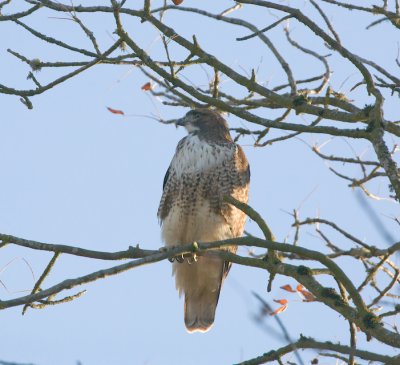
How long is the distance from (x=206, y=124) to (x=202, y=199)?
3.19 ft

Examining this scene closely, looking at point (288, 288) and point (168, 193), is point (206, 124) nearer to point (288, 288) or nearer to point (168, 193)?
point (168, 193)

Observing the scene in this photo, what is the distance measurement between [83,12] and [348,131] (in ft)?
6.16

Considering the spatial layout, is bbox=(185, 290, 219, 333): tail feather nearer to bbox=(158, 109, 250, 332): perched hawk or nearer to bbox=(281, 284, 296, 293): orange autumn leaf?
bbox=(158, 109, 250, 332): perched hawk

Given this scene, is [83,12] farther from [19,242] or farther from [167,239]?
[167,239]

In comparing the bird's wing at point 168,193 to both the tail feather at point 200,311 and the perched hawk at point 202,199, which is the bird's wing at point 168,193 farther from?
the tail feather at point 200,311

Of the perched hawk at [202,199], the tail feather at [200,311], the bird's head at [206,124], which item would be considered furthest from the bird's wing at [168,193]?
the tail feather at [200,311]

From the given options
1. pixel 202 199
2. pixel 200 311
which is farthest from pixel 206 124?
pixel 200 311

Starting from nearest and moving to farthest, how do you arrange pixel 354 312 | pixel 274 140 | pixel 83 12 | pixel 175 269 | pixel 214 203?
pixel 354 312
pixel 83 12
pixel 274 140
pixel 214 203
pixel 175 269

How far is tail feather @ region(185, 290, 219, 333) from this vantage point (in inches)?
317

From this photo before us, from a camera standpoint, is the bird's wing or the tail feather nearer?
the bird's wing

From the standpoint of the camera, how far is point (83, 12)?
5629 mm

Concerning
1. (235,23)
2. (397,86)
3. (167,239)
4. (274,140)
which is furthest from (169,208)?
(397,86)

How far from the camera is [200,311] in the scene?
8.09 m

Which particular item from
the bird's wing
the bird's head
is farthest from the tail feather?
the bird's head
